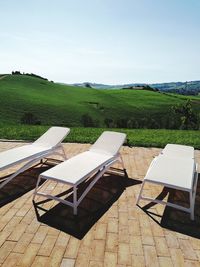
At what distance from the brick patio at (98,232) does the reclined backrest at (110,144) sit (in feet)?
3.98

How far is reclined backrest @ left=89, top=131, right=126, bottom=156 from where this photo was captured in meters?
6.36

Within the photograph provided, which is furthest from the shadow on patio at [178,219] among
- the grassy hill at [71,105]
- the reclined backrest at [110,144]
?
the grassy hill at [71,105]

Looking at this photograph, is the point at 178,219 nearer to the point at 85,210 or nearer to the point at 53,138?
the point at 85,210

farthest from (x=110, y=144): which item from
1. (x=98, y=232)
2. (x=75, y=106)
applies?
(x=75, y=106)

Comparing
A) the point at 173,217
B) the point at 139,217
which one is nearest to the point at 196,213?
the point at 173,217

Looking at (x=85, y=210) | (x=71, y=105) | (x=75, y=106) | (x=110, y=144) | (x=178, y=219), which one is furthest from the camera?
(x=71, y=105)

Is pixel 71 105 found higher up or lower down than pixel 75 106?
higher up

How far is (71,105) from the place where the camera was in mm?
45625

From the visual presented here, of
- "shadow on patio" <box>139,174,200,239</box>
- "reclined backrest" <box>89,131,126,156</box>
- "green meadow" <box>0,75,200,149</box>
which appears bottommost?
"green meadow" <box>0,75,200,149</box>

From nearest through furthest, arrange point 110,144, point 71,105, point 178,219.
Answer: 1. point 178,219
2. point 110,144
3. point 71,105

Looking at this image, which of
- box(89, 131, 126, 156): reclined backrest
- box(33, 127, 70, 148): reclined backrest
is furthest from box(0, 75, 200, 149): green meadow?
box(89, 131, 126, 156): reclined backrest

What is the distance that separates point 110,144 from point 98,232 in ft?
9.72

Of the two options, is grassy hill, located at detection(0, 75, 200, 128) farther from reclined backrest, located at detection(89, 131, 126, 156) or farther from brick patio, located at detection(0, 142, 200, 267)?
brick patio, located at detection(0, 142, 200, 267)

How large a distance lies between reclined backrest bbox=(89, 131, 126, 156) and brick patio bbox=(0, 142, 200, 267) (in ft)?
3.98
